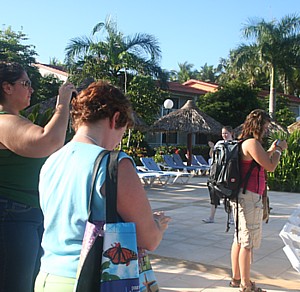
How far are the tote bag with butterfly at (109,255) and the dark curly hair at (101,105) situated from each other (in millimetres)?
300

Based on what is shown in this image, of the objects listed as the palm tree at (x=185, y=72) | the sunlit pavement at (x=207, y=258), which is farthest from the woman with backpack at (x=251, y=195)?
the palm tree at (x=185, y=72)

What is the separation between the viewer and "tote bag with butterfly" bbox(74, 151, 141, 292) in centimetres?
145

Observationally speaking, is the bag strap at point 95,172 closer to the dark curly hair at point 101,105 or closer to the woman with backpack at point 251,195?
the dark curly hair at point 101,105

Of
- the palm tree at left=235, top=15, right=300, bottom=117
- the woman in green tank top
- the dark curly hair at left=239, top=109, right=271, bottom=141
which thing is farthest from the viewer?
the palm tree at left=235, top=15, right=300, bottom=117

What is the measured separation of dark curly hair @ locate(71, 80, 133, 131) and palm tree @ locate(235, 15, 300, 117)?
2700 cm

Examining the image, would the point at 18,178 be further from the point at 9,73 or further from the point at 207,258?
the point at 207,258

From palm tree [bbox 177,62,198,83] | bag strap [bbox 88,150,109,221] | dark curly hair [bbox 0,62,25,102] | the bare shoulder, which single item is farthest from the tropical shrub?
palm tree [bbox 177,62,198,83]

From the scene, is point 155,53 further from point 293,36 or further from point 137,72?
point 293,36

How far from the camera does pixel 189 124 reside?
18875mm

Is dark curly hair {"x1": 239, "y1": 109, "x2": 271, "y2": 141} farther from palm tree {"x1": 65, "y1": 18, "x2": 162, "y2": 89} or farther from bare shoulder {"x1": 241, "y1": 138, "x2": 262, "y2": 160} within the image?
palm tree {"x1": 65, "y1": 18, "x2": 162, "y2": 89}

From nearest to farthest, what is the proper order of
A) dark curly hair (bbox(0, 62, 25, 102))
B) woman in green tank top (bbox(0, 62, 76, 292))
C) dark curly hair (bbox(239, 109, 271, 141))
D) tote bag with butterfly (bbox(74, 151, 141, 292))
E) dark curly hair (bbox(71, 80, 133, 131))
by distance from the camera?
tote bag with butterfly (bbox(74, 151, 141, 292)), dark curly hair (bbox(71, 80, 133, 131)), woman in green tank top (bbox(0, 62, 76, 292)), dark curly hair (bbox(0, 62, 25, 102)), dark curly hair (bbox(239, 109, 271, 141))

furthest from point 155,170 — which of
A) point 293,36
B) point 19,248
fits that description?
point 293,36

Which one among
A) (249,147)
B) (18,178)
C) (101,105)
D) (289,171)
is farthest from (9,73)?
(289,171)

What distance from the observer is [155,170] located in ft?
47.7
